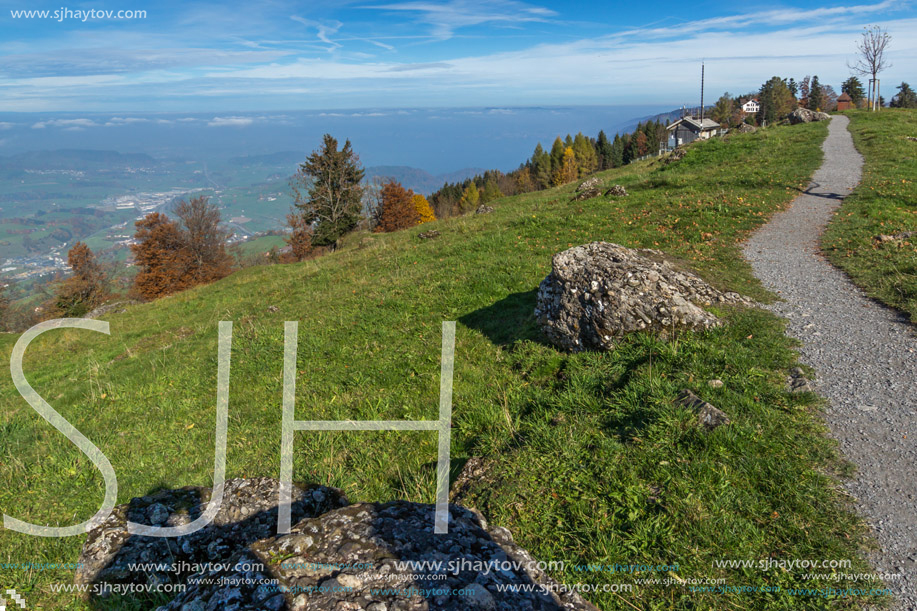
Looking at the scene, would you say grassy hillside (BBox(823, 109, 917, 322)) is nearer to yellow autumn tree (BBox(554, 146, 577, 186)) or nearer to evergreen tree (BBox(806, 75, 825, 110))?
evergreen tree (BBox(806, 75, 825, 110))

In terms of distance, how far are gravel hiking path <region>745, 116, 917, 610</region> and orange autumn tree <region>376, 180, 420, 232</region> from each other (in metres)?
54.4

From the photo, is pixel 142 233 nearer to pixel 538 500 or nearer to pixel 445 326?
pixel 445 326

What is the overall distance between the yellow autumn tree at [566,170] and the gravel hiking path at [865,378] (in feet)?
300

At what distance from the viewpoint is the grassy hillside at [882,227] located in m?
8.69

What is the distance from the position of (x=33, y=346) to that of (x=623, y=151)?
390 ft

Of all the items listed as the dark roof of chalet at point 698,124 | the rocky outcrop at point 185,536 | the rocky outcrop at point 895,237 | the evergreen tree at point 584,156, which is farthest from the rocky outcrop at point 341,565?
the evergreen tree at point 584,156

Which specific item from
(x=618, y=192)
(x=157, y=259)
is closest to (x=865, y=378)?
(x=618, y=192)

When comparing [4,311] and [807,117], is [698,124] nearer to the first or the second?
[807,117]

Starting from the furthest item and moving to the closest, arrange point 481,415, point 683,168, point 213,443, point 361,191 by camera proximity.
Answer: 1. point 361,191
2. point 683,168
3. point 213,443
4. point 481,415

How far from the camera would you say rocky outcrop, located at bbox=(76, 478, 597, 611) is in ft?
8.34

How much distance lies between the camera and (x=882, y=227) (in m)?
12.1

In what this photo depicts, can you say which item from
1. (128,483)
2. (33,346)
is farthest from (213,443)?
(33,346)

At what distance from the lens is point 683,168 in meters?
25.9

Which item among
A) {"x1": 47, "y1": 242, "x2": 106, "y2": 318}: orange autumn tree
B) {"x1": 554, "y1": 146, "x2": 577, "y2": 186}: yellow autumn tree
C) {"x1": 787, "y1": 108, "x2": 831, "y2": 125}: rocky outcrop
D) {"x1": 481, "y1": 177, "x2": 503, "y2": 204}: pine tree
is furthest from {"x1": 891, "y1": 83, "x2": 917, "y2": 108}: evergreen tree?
{"x1": 47, "y1": 242, "x2": 106, "y2": 318}: orange autumn tree
